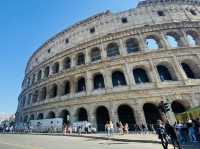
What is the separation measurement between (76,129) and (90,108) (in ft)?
8.36

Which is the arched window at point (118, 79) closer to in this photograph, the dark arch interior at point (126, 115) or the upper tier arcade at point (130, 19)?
the dark arch interior at point (126, 115)

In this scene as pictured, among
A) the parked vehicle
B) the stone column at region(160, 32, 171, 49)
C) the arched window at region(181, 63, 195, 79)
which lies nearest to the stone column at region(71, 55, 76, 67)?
the parked vehicle

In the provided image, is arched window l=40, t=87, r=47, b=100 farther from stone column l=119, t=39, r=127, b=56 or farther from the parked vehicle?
stone column l=119, t=39, r=127, b=56

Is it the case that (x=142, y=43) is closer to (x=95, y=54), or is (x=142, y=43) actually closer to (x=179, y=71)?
(x=179, y=71)

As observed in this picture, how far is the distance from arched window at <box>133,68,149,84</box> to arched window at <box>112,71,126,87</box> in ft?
4.63

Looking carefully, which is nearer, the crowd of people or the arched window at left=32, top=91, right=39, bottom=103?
the crowd of people

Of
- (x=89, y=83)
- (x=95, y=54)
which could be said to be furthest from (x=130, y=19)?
(x=89, y=83)

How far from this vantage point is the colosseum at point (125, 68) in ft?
54.7

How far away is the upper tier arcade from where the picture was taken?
21344 mm

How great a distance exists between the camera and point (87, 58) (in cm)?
2112

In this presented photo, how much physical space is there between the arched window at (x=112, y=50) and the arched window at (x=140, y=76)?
3.65 metres

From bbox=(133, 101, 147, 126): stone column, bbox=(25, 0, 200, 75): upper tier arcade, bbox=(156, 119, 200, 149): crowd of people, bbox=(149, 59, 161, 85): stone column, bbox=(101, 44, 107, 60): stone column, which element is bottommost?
bbox=(156, 119, 200, 149): crowd of people

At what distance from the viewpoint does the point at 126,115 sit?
18.0 meters

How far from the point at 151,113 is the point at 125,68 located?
545cm
